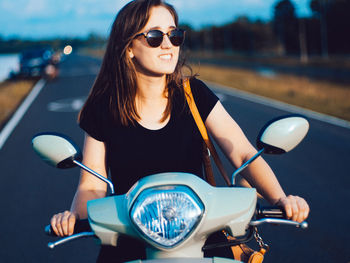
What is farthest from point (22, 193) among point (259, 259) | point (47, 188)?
point (259, 259)

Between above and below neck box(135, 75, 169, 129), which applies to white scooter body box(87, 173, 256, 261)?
below

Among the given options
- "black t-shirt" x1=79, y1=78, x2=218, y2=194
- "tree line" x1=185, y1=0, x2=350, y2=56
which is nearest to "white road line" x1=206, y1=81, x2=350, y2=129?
"black t-shirt" x1=79, y1=78, x2=218, y2=194

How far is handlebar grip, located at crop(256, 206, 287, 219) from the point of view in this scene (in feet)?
5.82

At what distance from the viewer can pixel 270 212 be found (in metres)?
1.78

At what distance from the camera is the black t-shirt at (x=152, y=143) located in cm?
216

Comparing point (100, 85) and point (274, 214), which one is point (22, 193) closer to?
point (100, 85)

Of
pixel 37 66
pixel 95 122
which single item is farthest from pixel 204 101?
pixel 37 66

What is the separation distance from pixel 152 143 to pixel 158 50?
47 cm

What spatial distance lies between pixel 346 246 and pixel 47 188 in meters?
3.76

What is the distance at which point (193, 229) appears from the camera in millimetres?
1456

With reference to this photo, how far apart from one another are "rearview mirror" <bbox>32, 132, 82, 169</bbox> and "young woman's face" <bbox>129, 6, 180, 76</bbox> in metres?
0.62

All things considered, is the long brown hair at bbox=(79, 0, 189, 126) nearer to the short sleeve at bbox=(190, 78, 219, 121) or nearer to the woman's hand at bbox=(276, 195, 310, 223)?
the short sleeve at bbox=(190, 78, 219, 121)

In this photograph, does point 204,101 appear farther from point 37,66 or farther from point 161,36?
point 37,66

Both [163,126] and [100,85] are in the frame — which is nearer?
[163,126]
